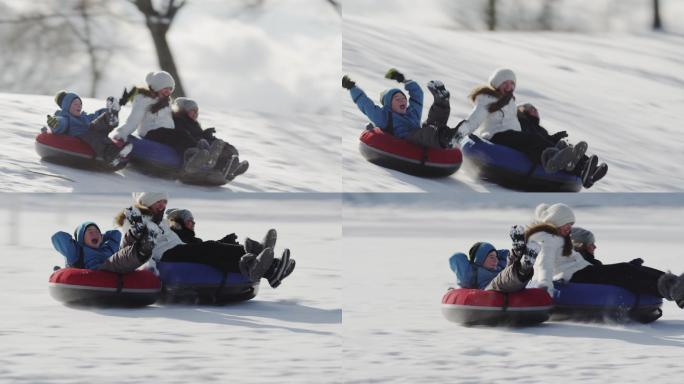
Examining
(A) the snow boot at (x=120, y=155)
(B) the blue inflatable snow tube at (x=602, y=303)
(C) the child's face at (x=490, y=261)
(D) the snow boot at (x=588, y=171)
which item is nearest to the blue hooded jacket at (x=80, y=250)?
(A) the snow boot at (x=120, y=155)

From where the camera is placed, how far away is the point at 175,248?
6395mm

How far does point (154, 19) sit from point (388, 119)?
3358mm

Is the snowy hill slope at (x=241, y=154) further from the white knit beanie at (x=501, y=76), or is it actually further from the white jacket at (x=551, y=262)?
the white jacket at (x=551, y=262)

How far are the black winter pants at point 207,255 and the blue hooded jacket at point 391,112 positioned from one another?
906 mm

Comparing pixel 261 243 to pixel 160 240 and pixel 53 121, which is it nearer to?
pixel 160 240

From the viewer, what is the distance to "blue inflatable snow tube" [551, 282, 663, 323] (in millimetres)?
A: 6027

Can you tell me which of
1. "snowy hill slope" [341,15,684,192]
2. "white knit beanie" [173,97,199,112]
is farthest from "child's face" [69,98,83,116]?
"snowy hill slope" [341,15,684,192]

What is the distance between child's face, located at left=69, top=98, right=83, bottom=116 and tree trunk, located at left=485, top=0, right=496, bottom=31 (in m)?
5.79

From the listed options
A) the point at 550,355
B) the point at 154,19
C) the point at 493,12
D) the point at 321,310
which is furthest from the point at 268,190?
the point at 493,12

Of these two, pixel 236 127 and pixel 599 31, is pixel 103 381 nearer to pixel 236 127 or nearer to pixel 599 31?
pixel 236 127

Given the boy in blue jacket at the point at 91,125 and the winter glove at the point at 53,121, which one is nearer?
the boy in blue jacket at the point at 91,125

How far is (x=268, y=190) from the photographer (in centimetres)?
783

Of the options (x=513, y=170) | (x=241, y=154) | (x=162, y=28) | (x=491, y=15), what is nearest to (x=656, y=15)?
(x=491, y=15)

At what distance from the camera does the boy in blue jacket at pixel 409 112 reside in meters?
6.22
